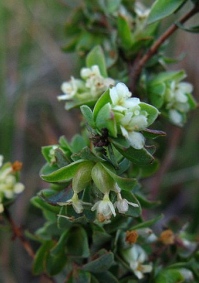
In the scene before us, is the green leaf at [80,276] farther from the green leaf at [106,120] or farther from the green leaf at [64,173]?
the green leaf at [106,120]

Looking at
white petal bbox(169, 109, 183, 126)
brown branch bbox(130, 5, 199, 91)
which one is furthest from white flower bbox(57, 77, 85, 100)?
white petal bbox(169, 109, 183, 126)

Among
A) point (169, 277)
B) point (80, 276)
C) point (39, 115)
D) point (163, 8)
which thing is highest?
point (163, 8)

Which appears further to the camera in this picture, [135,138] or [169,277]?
[169,277]

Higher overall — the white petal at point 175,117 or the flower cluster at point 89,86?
the flower cluster at point 89,86

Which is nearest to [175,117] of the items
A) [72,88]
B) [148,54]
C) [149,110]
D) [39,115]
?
[148,54]

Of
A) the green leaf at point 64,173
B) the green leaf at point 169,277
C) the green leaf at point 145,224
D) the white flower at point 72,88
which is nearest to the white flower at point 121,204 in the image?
the green leaf at point 64,173

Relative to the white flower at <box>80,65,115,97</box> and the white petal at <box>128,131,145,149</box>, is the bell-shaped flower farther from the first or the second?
the white petal at <box>128,131,145,149</box>

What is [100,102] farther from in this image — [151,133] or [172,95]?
[172,95]

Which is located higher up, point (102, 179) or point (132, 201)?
point (102, 179)
